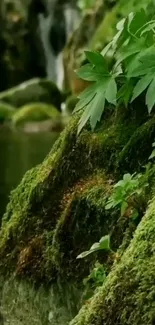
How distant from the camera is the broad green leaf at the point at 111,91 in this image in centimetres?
296

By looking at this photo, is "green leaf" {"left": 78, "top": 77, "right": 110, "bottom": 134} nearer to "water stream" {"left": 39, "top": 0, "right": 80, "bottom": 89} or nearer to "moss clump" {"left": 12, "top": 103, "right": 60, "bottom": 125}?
"moss clump" {"left": 12, "top": 103, "right": 60, "bottom": 125}

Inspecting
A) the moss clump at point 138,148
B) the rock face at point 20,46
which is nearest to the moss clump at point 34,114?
the rock face at point 20,46

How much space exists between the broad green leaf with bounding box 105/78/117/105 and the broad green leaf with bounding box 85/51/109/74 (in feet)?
0.19

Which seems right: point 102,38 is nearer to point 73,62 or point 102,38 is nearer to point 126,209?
point 73,62

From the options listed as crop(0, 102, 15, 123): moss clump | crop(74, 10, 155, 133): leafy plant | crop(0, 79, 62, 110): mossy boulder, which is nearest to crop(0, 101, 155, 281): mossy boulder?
crop(74, 10, 155, 133): leafy plant

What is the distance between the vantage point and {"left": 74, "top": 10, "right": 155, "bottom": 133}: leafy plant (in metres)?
2.83

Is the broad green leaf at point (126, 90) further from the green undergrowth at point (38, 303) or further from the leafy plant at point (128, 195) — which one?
the green undergrowth at point (38, 303)

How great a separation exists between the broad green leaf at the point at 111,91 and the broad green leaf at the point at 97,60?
0.19 feet

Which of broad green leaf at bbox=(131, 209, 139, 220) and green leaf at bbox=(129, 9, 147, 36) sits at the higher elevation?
green leaf at bbox=(129, 9, 147, 36)

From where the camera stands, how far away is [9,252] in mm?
4348

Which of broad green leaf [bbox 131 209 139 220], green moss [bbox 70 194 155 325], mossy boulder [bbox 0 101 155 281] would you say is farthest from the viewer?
mossy boulder [bbox 0 101 155 281]

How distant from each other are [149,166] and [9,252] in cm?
131

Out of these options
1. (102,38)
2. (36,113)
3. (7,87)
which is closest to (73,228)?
(102,38)

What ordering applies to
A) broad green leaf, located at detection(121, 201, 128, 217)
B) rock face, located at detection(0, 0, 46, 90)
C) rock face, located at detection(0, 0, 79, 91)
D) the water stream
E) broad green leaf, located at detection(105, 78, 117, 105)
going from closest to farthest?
broad green leaf, located at detection(105, 78, 117, 105)
broad green leaf, located at detection(121, 201, 128, 217)
the water stream
rock face, located at detection(0, 0, 79, 91)
rock face, located at detection(0, 0, 46, 90)
